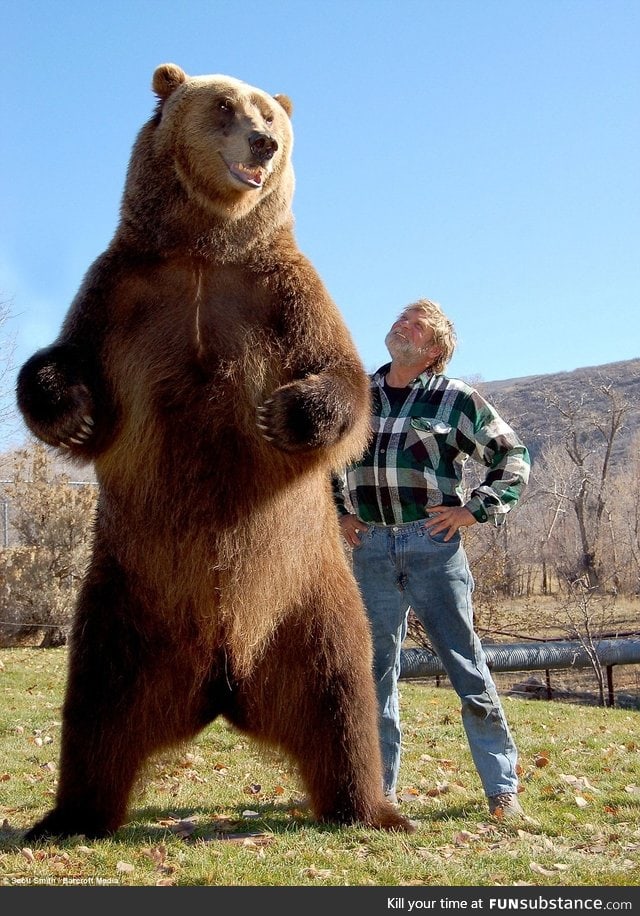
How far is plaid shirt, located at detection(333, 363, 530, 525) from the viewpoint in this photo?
15.0 ft

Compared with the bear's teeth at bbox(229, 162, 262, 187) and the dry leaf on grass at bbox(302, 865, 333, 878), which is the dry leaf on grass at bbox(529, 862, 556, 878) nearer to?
the dry leaf on grass at bbox(302, 865, 333, 878)

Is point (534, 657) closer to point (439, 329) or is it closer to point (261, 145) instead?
point (439, 329)

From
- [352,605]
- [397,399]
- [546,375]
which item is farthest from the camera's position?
[546,375]

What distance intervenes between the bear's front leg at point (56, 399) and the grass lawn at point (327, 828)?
1607 mm

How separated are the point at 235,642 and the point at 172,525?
1.91 feet

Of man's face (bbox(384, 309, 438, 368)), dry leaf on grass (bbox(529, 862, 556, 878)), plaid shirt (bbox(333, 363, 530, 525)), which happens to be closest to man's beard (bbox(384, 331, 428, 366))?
→ man's face (bbox(384, 309, 438, 368))

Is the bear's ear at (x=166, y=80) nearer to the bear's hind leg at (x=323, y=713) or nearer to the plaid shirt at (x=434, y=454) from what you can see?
the plaid shirt at (x=434, y=454)

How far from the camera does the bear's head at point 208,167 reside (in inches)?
153

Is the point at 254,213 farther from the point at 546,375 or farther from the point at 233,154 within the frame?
the point at 546,375

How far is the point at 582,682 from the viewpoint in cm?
2006

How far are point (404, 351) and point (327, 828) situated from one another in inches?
92.6

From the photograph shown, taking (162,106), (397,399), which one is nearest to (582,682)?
(397,399)

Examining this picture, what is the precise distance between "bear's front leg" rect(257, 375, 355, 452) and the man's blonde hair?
1.20m

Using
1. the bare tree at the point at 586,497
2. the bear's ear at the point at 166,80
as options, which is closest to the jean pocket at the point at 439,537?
the bear's ear at the point at 166,80
